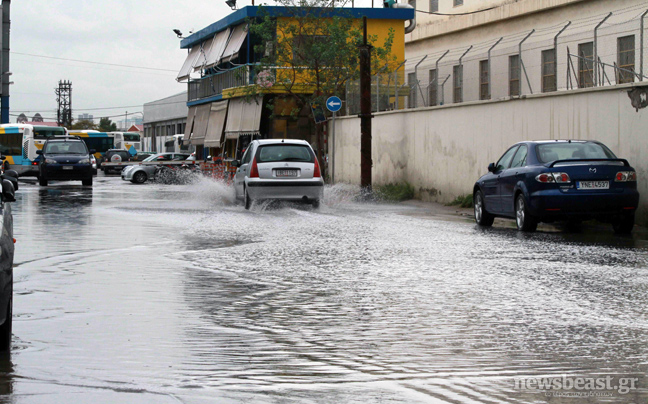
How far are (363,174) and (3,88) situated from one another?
114 feet

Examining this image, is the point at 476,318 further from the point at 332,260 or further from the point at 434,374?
the point at 332,260

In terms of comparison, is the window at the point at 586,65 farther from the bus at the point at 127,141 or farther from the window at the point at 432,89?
the bus at the point at 127,141

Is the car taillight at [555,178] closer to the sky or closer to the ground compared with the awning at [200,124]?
closer to the ground

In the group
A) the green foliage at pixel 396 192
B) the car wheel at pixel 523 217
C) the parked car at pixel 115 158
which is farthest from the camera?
the parked car at pixel 115 158

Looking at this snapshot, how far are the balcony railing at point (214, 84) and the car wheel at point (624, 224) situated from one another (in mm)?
32846

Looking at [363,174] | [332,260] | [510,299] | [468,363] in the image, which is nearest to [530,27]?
[363,174]

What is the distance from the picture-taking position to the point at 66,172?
127ft

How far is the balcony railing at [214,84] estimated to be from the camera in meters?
49.5

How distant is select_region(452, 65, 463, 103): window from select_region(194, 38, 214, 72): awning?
28.9 meters

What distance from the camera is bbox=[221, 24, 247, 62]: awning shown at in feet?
159

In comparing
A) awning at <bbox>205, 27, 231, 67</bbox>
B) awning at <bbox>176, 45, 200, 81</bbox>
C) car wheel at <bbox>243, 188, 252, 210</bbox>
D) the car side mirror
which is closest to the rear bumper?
car wheel at <bbox>243, 188, 252, 210</bbox>

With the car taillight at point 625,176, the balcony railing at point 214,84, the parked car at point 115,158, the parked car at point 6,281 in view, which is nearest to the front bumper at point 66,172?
the balcony railing at point 214,84

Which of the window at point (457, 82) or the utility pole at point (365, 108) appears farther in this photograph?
the utility pole at point (365, 108)

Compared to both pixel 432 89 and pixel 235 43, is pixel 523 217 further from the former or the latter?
pixel 235 43
